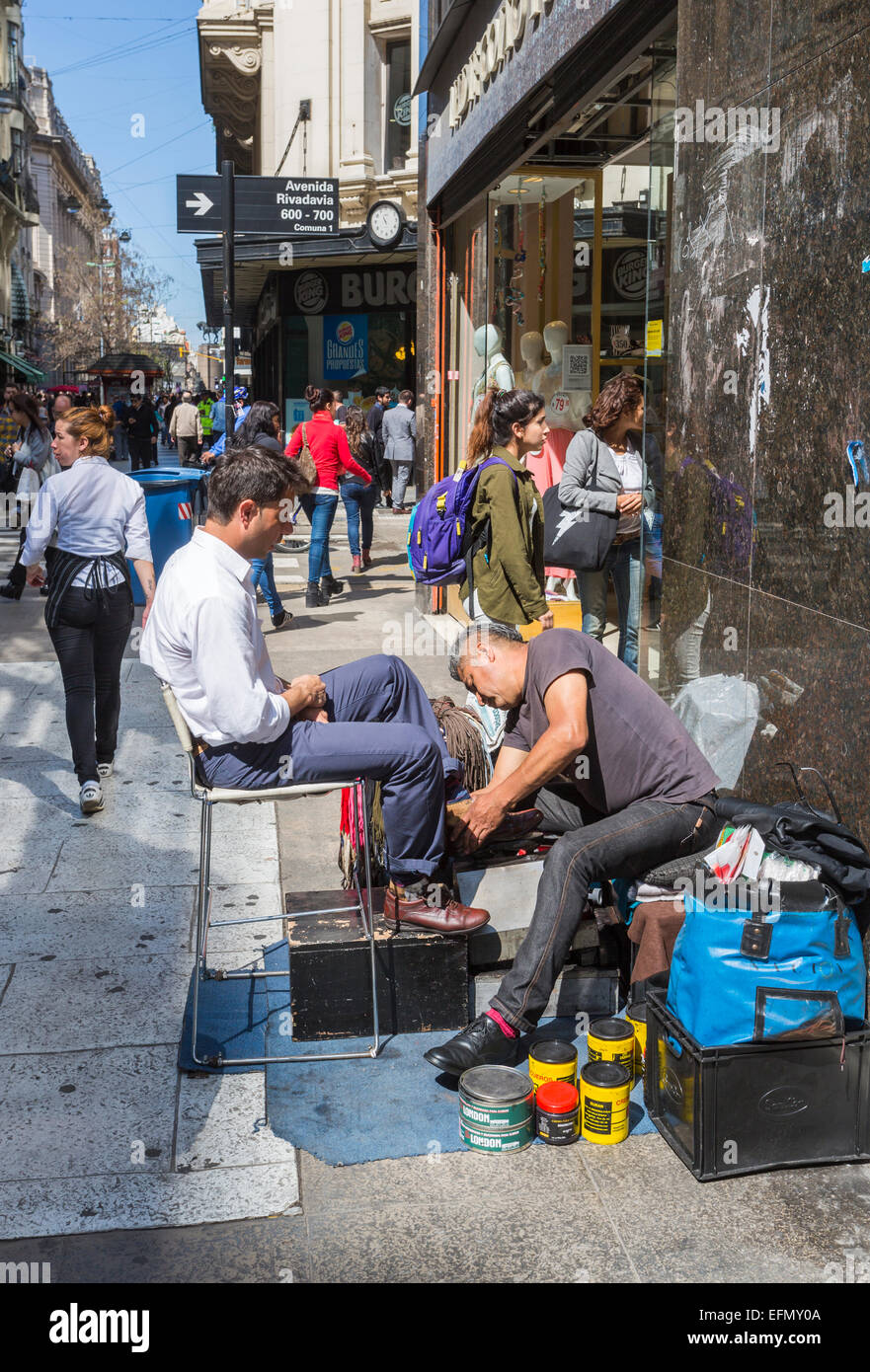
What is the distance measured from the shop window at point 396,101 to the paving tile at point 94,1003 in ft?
78.3

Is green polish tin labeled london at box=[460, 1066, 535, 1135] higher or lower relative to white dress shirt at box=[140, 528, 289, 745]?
lower

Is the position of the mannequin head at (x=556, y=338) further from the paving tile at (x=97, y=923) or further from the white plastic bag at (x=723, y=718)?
the paving tile at (x=97, y=923)

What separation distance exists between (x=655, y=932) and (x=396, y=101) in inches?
988

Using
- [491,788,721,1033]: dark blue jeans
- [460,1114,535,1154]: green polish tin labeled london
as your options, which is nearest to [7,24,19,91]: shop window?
[491,788,721,1033]: dark blue jeans

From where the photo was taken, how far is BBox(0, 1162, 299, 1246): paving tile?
127 inches

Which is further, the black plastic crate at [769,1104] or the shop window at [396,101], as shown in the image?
the shop window at [396,101]

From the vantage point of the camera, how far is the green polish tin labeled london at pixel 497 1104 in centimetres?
352

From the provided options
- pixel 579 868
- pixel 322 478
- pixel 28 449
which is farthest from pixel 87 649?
pixel 28 449

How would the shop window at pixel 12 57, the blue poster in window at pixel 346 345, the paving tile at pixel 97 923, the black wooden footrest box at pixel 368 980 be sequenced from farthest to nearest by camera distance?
the shop window at pixel 12 57
the blue poster in window at pixel 346 345
the paving tile at pixel 97 923
the black wooden footrest box at pixel 368 980

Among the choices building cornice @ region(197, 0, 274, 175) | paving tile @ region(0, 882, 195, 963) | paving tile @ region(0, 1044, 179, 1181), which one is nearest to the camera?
paving tile @ region(0, 1044, 179, 1181)

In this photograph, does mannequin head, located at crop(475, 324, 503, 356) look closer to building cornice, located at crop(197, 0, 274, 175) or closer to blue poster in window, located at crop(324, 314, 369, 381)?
blue poster in window, located at crop(324, 314, 369, 381)

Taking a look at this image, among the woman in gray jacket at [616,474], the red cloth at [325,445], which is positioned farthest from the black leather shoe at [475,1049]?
the red cloth at [325,445]

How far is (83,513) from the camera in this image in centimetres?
645

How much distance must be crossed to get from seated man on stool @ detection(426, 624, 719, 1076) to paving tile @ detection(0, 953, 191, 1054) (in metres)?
1.06
